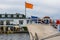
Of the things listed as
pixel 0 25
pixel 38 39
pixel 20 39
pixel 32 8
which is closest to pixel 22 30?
pixel 0 25

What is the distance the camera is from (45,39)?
349 inches

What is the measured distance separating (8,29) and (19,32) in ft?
8.19

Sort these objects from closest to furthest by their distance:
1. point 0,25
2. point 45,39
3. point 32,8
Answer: point 45,39, point 32,8, point 0,25

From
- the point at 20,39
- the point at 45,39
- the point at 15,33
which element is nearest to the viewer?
the point at 45,39

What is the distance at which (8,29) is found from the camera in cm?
4734

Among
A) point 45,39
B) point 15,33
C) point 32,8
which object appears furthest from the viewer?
point 15,33

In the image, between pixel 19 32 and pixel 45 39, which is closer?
pixel 45 39

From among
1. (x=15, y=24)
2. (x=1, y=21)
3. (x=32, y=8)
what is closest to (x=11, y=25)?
(x=15, y=24)

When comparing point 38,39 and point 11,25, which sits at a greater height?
point 38,39

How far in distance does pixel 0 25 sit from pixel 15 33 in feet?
17.3

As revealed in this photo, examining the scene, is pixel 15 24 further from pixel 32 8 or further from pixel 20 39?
pixel 32 8

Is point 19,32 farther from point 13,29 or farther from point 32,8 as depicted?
point 32,8

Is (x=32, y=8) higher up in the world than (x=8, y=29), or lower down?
higher up

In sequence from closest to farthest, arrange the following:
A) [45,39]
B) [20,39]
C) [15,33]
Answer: [45,39]
[20,39]
[15,33]
